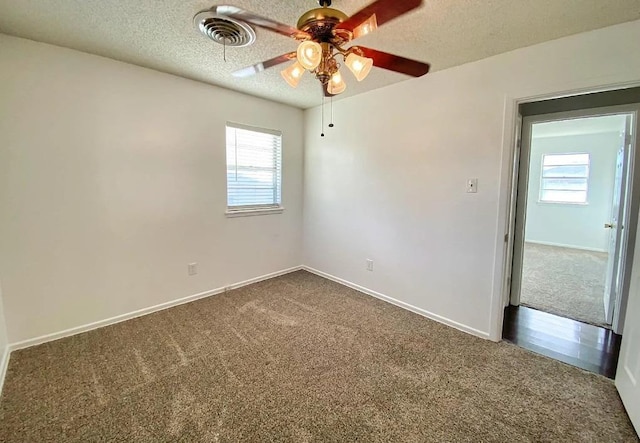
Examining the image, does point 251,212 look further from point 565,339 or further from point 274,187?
point 565,339

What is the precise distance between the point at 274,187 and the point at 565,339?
356cm

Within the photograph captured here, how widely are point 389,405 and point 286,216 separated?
2866 mm

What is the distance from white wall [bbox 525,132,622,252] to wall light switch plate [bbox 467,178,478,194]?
16.7 ft

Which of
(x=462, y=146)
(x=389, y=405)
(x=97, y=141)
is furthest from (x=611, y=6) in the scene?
(x=97, y=141)

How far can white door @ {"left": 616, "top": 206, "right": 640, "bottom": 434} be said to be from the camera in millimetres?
1643

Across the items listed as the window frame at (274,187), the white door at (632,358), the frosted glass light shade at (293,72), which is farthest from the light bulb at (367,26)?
the window frame at (274,187)

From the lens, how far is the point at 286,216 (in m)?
4.21

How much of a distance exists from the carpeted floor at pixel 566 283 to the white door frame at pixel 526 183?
1.17ft

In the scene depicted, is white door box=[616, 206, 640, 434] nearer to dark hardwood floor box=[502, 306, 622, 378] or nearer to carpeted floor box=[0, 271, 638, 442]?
carpeted floor box=[0, 271, 638, 442]

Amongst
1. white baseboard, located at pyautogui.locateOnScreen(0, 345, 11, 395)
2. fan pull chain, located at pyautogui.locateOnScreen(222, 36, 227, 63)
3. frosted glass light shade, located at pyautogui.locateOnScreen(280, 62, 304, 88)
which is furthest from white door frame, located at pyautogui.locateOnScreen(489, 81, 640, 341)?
white baseboard, located at pyautogui.locateOnScreen(0, 345, 11, 395)

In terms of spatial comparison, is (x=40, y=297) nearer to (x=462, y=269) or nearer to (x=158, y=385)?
(x=158, y=385)

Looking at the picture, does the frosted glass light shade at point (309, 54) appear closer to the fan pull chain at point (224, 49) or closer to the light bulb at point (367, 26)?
the light bulb at point (367, 26)

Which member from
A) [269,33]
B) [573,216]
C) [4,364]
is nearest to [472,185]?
[269,33]

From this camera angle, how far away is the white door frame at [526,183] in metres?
2.60
